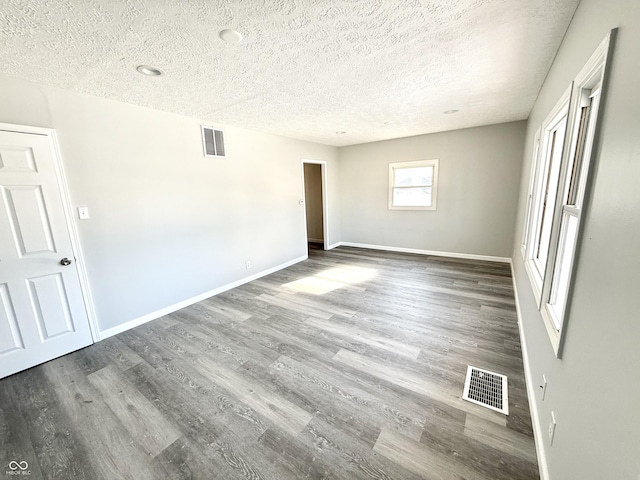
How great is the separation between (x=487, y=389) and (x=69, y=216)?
3912 mm

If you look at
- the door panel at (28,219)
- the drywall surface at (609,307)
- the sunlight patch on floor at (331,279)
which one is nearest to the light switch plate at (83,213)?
the door panel at (28,219)

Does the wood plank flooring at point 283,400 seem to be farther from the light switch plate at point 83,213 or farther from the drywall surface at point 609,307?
the light switch plate at point 83,213

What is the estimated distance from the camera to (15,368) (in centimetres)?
221

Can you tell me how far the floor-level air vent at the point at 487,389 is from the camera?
5.72ft

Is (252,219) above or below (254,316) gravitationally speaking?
above

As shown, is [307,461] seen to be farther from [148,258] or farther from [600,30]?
[148,258]

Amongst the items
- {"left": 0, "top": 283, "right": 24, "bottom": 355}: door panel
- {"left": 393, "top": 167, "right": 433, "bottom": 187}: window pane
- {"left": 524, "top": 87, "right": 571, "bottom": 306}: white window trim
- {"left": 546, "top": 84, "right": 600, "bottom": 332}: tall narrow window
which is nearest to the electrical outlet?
{"left": 546, "top": 84, "right": 600, "bottom": 332}: tall narrow window

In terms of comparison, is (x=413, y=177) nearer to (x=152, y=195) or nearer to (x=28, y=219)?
(x=152, y=195)

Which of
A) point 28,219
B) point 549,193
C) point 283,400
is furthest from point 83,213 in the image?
point 549,193

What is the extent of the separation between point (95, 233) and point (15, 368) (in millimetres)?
1300

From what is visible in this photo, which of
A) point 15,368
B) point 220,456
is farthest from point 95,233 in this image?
point 220,456

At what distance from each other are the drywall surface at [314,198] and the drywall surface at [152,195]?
2.48 metres

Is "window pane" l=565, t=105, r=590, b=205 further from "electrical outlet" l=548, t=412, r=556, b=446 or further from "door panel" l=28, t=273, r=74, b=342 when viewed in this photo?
"door panel" l=28, t=273, r=74, b=342

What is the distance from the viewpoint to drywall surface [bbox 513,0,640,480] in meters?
0.66
